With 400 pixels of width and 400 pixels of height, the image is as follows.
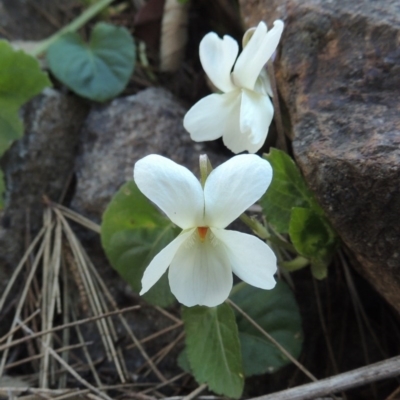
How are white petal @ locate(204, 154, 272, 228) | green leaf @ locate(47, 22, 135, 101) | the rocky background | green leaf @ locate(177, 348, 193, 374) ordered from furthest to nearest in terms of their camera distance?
green leaf @ locate(47, 22, 135, 101) < green leaf @ locate(177, 348, 193, 374) < the rocky background < white petal @ locate(204, 154, 272, 228)

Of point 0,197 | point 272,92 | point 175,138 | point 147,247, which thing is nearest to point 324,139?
point 272,92

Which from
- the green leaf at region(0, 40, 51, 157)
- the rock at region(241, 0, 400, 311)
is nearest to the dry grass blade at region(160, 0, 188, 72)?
the green leaf at region(0, 40, 51, 157)

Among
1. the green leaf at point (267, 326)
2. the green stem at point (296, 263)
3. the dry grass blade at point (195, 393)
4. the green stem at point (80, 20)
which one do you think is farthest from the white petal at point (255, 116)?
the green stem at point (80, 20)

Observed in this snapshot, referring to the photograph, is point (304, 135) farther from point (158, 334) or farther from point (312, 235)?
point (158, 334)

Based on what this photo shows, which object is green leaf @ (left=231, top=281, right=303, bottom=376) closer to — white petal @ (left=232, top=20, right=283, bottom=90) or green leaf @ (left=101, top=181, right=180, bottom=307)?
green leaf @ (left=101, top=181, right=180, bottom=307)

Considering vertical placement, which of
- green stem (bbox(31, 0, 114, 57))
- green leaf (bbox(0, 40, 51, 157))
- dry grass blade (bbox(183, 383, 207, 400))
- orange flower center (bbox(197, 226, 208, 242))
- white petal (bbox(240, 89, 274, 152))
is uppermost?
green stem (bbox(31, 0, 114, 57))

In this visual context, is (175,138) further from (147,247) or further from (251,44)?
(251,44)
